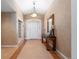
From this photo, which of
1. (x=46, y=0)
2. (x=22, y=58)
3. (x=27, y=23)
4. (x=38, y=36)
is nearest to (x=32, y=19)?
(x=27, y=23)

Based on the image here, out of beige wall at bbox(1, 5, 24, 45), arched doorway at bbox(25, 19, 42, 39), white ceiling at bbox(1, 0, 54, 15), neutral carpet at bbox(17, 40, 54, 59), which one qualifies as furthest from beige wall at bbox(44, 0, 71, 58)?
arched doorway at bbox(25, 19, 42, 39)

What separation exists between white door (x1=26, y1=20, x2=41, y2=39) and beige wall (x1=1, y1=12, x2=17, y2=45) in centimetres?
678

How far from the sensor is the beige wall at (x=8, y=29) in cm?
796

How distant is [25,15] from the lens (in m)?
14.6

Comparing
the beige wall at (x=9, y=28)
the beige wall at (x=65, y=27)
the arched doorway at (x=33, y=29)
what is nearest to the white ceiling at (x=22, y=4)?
the beige wall at (x=9, y=28)

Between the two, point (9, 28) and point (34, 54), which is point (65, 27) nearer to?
point (34, 54)

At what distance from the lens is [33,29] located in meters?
15.0

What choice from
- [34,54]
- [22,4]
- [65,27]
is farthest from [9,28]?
[65,27]

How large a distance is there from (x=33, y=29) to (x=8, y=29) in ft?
23.3

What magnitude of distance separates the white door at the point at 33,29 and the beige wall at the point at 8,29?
267 inches

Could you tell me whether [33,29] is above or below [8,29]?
below

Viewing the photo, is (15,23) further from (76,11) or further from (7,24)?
(76,11)

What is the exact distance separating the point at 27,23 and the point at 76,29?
1372 cm

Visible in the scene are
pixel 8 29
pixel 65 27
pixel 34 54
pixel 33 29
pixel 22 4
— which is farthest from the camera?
pixel 33 29
